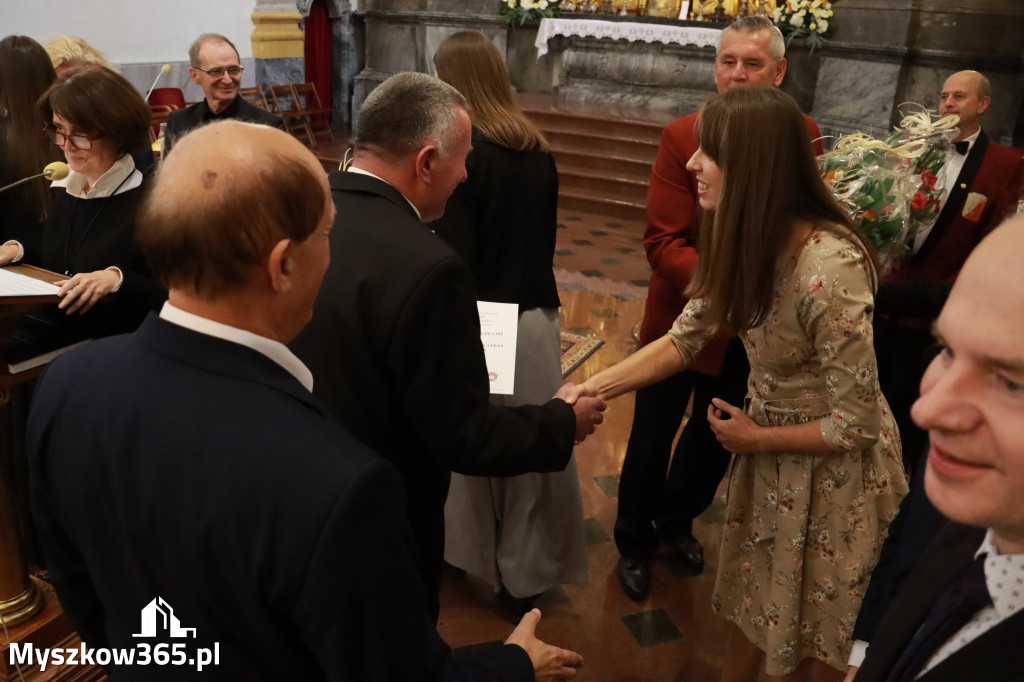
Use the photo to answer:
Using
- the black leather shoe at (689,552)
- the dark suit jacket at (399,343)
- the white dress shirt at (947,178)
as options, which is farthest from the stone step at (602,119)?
the dark suit jacket at (399,343)

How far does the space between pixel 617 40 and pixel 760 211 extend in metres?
10.2

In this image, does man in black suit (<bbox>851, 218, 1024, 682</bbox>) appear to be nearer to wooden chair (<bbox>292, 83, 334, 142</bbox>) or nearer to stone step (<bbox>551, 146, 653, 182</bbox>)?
stone step (<bbox>551, 146, 653, 182</bbox>)

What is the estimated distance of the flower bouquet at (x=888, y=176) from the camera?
255 centimetres

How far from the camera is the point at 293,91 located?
35.4 ft

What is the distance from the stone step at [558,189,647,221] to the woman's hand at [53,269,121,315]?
23.0 feet

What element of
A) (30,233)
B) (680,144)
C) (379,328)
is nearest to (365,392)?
(379,328)

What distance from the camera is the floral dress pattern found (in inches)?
72.0

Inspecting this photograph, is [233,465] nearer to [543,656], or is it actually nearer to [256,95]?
[543,656]

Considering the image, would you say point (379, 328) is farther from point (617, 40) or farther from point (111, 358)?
point (617, 40)

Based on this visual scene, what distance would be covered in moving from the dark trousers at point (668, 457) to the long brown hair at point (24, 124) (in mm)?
2327

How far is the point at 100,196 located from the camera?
261 cm

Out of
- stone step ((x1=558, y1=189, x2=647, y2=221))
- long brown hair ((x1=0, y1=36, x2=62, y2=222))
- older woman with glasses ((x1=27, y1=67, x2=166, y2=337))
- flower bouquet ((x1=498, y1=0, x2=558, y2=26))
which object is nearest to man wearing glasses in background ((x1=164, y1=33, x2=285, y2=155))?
long brown hair ((x1=0, y1=36, x2=62, y2=222))

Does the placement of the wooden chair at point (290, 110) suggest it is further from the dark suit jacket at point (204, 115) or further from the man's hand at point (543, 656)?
the man's hand at point (543, 656)

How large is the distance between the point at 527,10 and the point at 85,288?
10.2 metres
